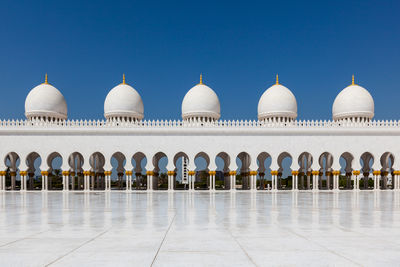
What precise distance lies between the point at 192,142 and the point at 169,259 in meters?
20.3

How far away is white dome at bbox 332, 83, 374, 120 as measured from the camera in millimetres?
27562

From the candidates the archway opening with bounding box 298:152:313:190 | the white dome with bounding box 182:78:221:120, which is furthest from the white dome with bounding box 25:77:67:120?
the archway opening with bounding box 298:152:313:190

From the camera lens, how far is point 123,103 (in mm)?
27594

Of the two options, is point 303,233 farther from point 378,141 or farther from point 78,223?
point 378,141

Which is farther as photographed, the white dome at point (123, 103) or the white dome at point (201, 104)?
the white dome at point (123, 103)

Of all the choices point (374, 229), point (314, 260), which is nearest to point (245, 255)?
point (314, 260)

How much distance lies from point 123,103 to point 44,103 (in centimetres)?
622

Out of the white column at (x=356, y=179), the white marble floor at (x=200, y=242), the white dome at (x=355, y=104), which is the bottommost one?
the white column at (x=356, y=179)

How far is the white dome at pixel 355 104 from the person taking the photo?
27.6m

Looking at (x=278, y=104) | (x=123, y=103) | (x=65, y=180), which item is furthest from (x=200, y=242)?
(x=123, y=103)

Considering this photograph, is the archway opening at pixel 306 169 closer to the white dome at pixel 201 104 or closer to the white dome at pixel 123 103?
the white dome at pixel 201 104

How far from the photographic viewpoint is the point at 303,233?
554 centimetres

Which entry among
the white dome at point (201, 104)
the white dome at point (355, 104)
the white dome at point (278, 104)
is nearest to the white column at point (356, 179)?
the white dome at point (355, 104)

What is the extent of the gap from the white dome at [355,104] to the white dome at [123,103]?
54.4ft
